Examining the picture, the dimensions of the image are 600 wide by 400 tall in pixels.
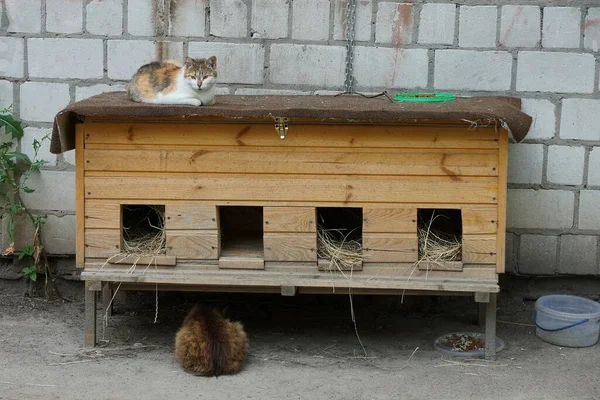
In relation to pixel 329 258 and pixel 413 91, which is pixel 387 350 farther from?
pixel 413 91

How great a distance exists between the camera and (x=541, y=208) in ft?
19.5

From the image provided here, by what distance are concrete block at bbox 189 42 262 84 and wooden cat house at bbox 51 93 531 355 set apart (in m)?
0.96

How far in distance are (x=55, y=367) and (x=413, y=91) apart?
2.76 metres

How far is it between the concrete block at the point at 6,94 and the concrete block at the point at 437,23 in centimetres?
270

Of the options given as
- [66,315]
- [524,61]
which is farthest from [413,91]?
[66,315]

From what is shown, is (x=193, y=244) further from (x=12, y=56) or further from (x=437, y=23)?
(x=437, y=23)

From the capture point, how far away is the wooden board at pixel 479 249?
493 centimetres

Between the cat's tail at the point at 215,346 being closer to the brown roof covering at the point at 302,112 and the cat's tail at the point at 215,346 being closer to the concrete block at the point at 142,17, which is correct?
the brown roof covering at the point at 302,112

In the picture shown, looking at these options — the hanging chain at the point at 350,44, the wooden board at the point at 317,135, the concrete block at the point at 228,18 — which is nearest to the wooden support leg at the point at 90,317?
the wooden board at the point at 317,135

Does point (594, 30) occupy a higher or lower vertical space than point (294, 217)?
higher

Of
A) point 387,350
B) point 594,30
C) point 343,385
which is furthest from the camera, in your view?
point 594,30

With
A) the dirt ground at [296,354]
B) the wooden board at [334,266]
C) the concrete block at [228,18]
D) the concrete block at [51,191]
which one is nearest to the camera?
the dirt ground at [296,354]

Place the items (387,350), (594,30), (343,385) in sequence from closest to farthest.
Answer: (343,385), (387,350), (594,30)

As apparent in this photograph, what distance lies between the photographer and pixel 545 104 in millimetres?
5867
